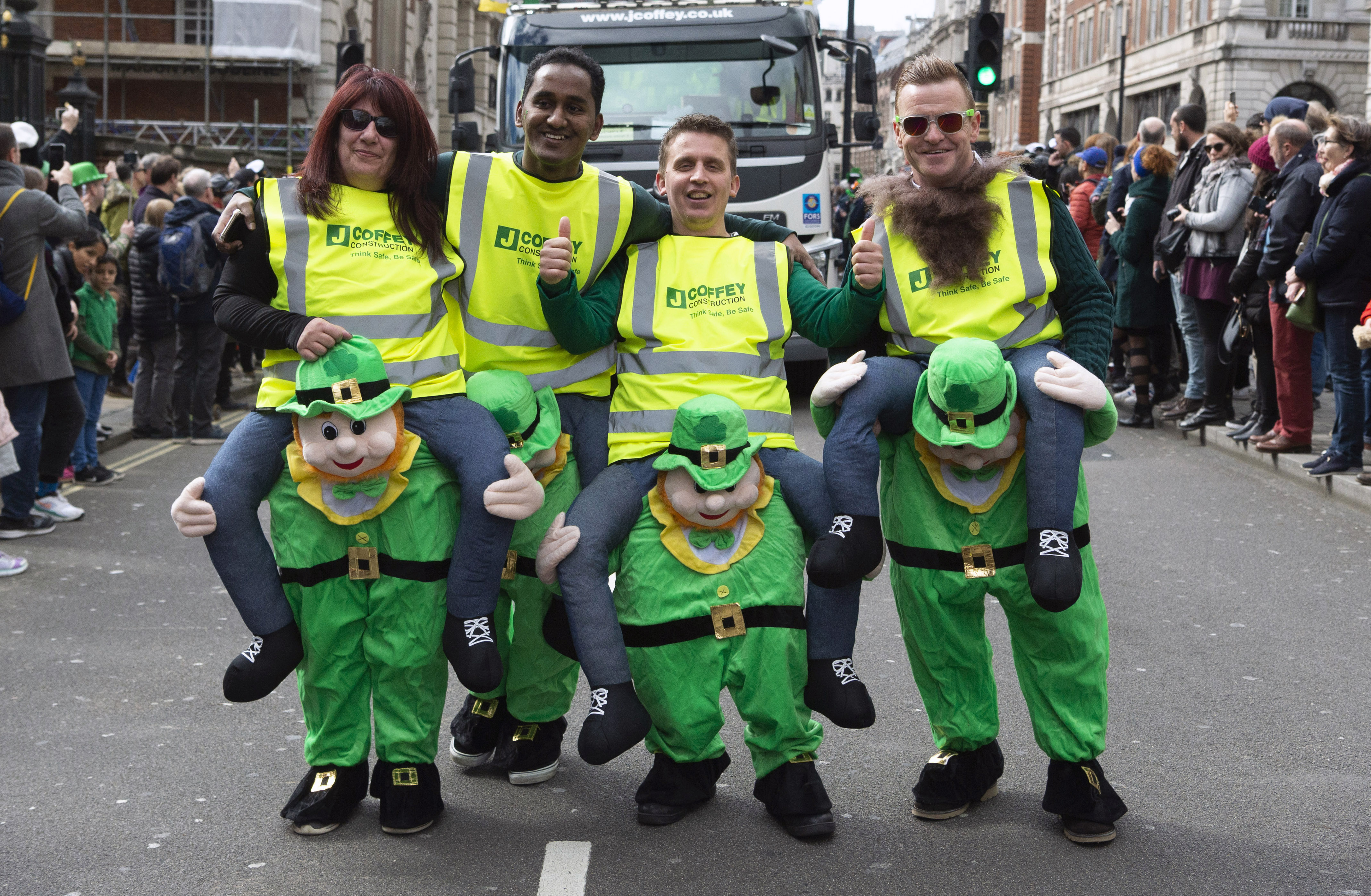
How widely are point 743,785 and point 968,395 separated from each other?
1429mm

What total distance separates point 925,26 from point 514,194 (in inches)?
4633

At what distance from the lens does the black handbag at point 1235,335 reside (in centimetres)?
1014

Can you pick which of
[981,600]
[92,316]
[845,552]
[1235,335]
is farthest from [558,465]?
[1235,335]

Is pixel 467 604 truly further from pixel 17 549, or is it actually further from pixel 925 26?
pixel 925 26

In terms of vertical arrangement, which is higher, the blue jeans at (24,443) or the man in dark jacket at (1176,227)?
the man in dark jacket at (1176,227)

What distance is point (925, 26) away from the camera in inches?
4532

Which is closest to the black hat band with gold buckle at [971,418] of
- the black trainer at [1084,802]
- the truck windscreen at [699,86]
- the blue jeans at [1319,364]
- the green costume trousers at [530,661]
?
the black trainer at [1084,802]

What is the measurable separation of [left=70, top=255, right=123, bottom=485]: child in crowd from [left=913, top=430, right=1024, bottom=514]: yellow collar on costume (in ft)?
23.0

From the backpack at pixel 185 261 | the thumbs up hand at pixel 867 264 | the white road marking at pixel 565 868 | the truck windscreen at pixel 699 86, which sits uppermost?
the truck windscreen at pixel 699 86

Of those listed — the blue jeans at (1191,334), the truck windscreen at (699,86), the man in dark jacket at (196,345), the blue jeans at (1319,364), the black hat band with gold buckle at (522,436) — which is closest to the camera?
the black hat band with gold buckle at (522,436)

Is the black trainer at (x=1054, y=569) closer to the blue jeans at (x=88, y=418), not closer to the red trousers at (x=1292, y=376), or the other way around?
the red trousers at (x=1292, y=376)

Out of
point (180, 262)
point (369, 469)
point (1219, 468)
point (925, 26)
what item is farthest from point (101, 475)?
point (925, 26)

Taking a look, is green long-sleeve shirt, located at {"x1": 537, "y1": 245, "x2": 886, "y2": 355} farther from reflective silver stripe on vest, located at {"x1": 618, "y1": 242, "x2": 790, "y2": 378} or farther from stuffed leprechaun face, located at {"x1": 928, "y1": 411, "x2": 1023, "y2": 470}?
stuffed leprechaun face, located at {"x1": 928, "y1": 411, "x2": 1023, "y2": 470}

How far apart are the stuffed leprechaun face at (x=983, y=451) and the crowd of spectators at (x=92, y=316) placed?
2.04 metres
